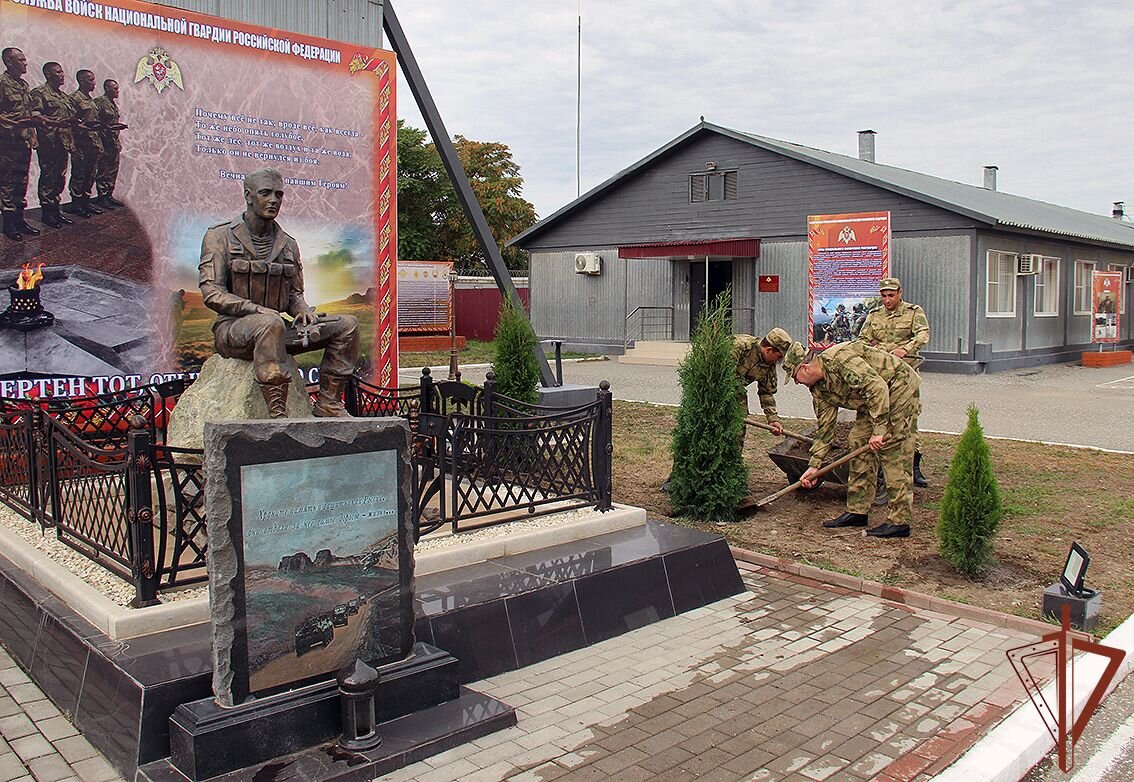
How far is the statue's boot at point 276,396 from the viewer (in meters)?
5.67

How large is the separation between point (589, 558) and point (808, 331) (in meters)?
18.1

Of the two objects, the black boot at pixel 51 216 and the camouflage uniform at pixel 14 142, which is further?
the black boot at pixel 51 216

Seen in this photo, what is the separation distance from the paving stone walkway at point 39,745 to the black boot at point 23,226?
5347 millimetres

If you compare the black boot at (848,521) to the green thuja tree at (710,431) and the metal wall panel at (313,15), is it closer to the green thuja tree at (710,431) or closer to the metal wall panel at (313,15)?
the green thuja tree at (710,431)

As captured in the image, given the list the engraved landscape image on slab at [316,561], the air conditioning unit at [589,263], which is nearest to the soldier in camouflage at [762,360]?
the engraved landscape image on slab at [316,561]

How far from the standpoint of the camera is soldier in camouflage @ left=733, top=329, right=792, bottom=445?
27.2 ft

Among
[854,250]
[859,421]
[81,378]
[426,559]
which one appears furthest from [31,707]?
[854,250]

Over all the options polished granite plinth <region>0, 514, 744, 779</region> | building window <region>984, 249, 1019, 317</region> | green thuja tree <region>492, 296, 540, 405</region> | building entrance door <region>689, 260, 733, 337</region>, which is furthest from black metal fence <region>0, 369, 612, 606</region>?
building entrance door <region>689, 260, 733, 337</region>

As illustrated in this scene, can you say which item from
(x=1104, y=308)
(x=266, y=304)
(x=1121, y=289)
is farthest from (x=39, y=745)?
(x=1121, y=289)

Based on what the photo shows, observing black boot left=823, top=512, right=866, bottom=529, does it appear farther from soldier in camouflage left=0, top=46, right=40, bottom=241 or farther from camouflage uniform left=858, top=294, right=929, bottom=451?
soldier in camouflage left=0, top=46, right=40, bottom=241

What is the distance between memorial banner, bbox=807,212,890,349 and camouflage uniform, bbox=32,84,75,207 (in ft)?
53.4

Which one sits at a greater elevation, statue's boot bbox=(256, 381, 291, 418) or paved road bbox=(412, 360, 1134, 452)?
statue's boot bbox=(256, 381, 291, 418)

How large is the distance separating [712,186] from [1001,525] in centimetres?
1840

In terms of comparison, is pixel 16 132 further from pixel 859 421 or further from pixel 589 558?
pixel 859 421
